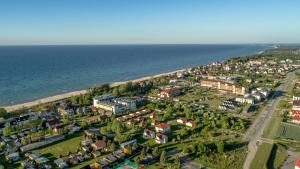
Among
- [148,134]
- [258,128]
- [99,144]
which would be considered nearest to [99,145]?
[99,144]

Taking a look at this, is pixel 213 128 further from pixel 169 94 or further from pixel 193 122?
pixel 169 94

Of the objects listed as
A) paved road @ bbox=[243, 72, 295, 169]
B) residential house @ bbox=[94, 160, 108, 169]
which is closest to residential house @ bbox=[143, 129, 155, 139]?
residential house @ bbox=[94, 160, 108, 169]

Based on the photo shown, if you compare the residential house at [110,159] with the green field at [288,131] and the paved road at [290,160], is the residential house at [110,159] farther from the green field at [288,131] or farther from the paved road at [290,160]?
the green field at [288,131]

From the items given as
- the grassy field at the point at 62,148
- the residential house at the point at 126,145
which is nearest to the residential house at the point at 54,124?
the grassy field at the point at 62,148

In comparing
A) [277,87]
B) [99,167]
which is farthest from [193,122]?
[277,87]

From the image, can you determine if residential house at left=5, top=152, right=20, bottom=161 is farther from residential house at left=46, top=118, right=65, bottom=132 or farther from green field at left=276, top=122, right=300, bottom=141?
green field at left=276, top=122, right=300, bottom=141

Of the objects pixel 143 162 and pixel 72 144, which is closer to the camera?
pixel 143 162

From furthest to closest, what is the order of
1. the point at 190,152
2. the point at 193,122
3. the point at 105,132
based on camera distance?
the point at 193,122 < the point at 105,132 < the point at 190,152
